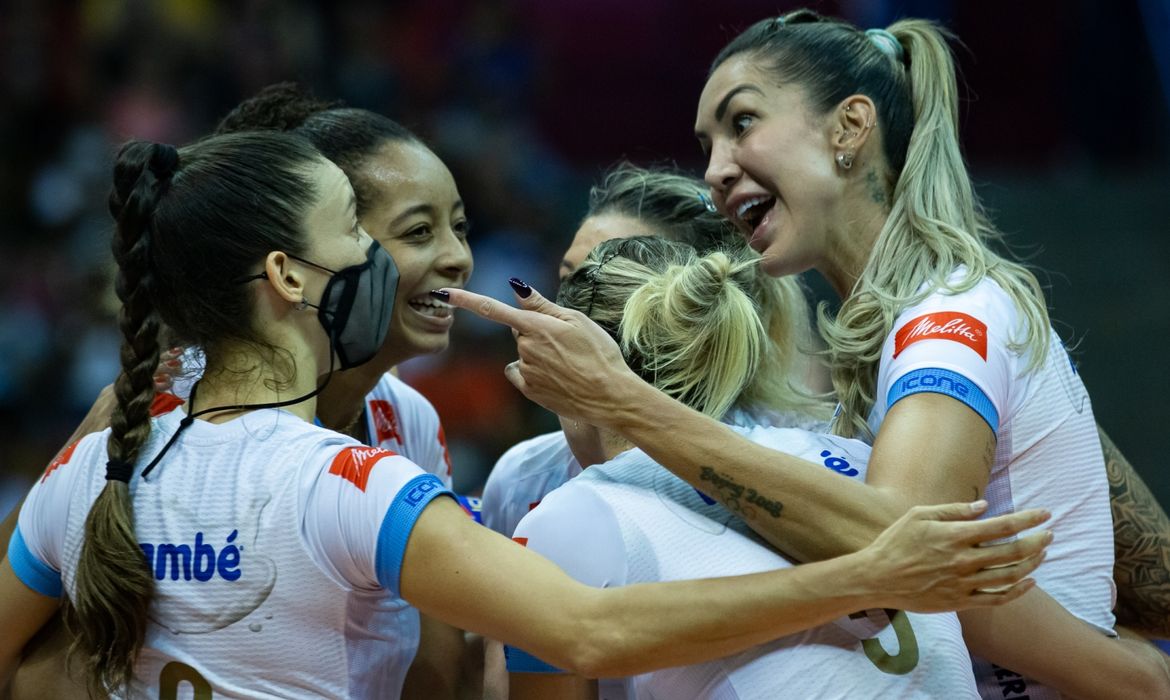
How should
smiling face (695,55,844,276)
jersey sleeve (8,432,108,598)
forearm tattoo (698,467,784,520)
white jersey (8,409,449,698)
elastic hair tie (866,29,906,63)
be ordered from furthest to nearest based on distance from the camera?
elastic hair tie (866,29,906,63) < smiling face (695,55,844,276) < jersey sleeve (8,432,108,598) < forearm tattoo (698,467,784,520) < white jersey (8,409,449,698)

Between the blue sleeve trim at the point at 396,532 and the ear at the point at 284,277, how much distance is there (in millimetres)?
522

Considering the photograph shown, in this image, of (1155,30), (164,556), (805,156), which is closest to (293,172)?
(164,556)

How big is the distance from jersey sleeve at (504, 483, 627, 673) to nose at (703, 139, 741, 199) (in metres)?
1.21

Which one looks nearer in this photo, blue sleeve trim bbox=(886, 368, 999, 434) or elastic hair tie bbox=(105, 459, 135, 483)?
elastic hair tie bbox=(105, 459, 135, 483)

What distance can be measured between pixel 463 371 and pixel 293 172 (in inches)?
195

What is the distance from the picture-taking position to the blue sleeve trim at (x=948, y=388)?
2568 millimetres

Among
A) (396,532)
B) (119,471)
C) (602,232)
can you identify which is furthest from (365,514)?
(602,232)

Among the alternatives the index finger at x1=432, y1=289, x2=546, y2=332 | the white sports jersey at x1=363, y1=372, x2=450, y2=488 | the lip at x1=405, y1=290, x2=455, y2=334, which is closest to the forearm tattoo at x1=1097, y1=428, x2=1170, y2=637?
the index finger at x1=432, y1=289, x2=546, y2=332

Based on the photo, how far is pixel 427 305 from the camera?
356 cm

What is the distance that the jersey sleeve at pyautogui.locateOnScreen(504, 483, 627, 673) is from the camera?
2.27 metres

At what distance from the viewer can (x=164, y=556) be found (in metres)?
2.30

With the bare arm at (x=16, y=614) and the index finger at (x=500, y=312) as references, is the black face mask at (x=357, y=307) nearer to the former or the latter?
the index finger at (x=500, y=312)

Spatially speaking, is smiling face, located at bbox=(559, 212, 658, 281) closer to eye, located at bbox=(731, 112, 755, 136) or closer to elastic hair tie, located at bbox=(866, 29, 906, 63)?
eye, located at bbox=(731, 112, 755, 136)

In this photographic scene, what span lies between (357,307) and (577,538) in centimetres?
71
